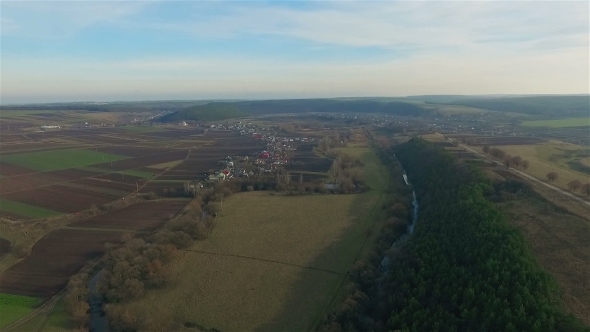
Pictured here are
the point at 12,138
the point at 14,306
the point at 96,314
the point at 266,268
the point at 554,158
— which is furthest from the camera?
the point at 12,138

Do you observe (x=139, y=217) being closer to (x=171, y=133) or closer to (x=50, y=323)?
(x=50, y=323)

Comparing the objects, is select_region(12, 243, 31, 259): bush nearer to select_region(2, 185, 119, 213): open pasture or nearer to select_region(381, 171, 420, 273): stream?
select_region(2, 185, 119, 213): open pasture

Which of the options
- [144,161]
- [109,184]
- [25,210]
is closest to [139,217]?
[25,210]

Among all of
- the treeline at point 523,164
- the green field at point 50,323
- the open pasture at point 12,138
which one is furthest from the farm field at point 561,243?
the open pasture at point 12,138

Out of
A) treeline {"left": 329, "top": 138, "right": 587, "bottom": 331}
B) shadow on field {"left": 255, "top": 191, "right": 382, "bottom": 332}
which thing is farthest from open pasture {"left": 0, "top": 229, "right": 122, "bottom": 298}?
treeline {"left": 329, "top": 138, "right": 587, "bottom": 331}

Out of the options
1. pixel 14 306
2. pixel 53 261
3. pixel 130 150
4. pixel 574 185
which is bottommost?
pixel 14 306

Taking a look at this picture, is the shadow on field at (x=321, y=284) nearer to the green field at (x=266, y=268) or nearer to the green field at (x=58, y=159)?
the green field at (x=266, y=268)
